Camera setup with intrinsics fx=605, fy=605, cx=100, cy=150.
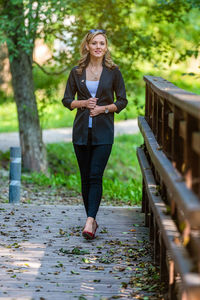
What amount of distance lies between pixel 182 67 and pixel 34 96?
18.7m

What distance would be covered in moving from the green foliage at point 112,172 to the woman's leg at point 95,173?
302cm

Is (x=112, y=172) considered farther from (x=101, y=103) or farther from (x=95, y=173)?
(x=101, y=103)

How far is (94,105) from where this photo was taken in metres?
5.49

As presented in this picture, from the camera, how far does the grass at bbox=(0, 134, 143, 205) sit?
370 inches

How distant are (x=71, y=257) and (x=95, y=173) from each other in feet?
3.07

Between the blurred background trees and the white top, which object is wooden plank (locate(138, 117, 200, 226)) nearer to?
the white top

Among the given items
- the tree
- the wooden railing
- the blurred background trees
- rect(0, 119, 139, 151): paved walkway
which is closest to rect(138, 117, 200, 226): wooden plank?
the wooden railing

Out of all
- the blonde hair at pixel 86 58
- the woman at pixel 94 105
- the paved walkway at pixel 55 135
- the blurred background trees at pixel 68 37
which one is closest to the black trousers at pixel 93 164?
the woman at pixel 94 105

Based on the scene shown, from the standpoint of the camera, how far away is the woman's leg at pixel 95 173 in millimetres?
5629

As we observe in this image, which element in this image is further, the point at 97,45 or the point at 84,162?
the point at 84,162

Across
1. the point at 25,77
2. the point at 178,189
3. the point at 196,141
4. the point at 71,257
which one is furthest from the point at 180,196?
the point at 25,77

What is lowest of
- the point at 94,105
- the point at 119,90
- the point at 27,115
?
the point at 27,115

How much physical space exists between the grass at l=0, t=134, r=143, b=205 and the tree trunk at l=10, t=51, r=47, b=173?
42 centimetres

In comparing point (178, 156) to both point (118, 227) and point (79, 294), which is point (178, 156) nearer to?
point (79, 294)
